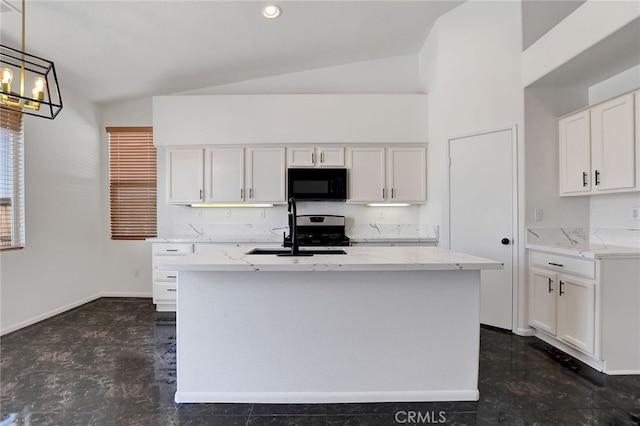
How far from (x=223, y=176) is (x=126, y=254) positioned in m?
1.88

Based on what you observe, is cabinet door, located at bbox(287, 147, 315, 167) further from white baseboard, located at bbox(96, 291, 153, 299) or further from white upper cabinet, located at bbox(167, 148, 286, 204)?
white baseboard, located at bbox(96, 291, 153, 299)

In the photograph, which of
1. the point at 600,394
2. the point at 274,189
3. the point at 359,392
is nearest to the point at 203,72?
the point at 274,189

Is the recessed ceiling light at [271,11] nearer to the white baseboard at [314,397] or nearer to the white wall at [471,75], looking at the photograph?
the white wall at [471,75]

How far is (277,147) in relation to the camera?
386 cm

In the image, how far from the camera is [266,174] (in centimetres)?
386

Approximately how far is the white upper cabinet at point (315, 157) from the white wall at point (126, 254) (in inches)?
86.0

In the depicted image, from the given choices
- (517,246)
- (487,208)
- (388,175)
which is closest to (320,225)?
(388,175)

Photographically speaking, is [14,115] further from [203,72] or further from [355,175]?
Answer: [355,175]

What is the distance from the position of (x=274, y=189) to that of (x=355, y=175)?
1063mm

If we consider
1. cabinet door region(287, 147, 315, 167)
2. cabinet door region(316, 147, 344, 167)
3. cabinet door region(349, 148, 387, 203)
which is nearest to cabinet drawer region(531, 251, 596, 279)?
cabinet door region(349, 148, 387, 203)

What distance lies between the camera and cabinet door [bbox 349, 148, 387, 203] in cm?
386

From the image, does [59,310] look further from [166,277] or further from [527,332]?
[527,332]

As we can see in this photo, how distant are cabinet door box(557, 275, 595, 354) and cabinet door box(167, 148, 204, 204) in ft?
12.9

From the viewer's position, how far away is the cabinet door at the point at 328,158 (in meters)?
3.85
